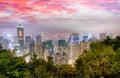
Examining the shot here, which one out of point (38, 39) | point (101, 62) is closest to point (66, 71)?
point (101, 62)

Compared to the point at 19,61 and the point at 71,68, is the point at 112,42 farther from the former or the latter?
the point at 19,61

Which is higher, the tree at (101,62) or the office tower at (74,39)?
the tree at (101,62)

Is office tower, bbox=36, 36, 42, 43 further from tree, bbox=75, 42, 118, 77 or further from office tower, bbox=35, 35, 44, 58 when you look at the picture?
tree, bbox=75, 42, 118, 77

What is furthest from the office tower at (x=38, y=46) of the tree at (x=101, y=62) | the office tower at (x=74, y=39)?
the tree at (x=101, y=62)

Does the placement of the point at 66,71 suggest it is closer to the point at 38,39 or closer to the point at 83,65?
the point at 83,65

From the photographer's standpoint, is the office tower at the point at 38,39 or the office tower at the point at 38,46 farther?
the office tower at the point at 38,39

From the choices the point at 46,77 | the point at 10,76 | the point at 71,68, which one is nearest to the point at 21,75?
the point at 10,76

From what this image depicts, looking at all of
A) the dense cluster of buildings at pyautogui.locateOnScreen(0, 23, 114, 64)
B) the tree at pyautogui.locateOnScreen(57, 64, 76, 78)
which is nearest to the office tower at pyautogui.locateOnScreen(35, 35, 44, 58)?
the dense cluster of buildings at pyautogui.locateOnScreen(0, 23, 114, 64)

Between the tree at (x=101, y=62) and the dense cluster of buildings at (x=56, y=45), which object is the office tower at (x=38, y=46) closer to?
the dense cluster of buildings at (x=56, y=45)

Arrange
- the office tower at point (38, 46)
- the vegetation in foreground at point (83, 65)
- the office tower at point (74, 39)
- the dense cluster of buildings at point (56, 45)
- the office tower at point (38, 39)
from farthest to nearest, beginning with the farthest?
the office tower at point (74, 39)
the office tower at point (38, 39)
the dense cluster of buildings at point (56, 45)
the office tower at point (38, 46)
the vegetation in foreground at point (83, 65)
